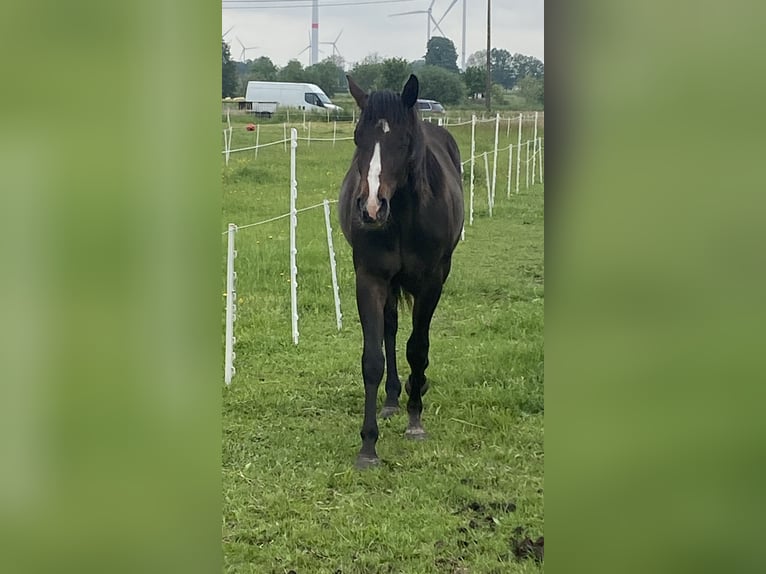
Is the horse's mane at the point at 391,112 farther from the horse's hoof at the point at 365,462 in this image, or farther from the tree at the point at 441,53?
the horse's hoof at the point at 365,462

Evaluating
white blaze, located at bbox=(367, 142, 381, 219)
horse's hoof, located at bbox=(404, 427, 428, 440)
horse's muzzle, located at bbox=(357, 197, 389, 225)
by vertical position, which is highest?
white blaze, located at bbox=(367, 142, 381, 219)

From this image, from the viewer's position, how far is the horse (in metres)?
2.43

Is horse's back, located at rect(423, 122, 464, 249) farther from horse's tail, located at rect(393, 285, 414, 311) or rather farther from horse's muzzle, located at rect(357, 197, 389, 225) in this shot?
horse's muzzle, located at rect(357, 197, 389, 225)

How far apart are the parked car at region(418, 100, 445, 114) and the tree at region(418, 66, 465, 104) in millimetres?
16

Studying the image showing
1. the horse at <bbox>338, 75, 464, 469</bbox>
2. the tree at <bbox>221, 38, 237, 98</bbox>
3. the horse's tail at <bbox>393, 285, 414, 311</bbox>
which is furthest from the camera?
the horse's tail at <bbox>393, 285, 414, 311</bbox>

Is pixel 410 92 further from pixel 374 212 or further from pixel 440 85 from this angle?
pixel 374 212

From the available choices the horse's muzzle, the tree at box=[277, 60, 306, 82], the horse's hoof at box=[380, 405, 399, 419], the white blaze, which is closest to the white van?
the tree at box=[277, 60, 306, 82]

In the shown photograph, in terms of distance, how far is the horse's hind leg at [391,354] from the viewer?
8.94 feet
